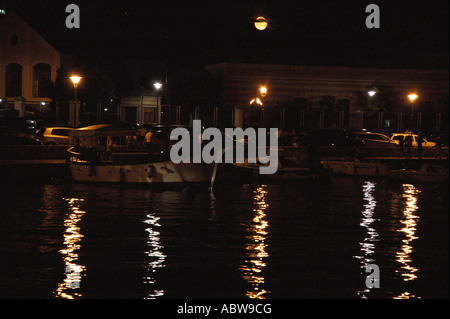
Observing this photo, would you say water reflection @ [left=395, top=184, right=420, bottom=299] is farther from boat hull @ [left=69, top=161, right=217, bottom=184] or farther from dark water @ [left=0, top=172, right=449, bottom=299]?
boat hull @ [left=69, top=161, right=217, bottom=184]

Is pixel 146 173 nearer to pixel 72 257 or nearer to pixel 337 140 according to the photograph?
pixel 72 257

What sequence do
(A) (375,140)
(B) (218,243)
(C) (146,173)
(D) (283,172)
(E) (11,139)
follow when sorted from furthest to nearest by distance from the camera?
(A) (375,140)
(E) (11,139)
(D) (283,172)
(C) (146,173)
(B) (218,243)

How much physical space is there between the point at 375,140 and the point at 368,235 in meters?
30.1

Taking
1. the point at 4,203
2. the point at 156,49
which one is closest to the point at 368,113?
the point at 156,49

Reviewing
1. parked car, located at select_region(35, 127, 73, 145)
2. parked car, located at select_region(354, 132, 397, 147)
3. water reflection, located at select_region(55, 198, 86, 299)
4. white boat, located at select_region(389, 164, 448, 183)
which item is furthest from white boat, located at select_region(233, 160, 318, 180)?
parked car, located at select_region(354, 132, 397, 147)

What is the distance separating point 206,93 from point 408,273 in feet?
146

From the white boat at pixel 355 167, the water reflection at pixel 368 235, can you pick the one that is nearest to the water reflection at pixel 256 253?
the water reflection at pixel 368 235

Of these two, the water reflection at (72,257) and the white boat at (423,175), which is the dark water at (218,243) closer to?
the water reflection at (72,257)

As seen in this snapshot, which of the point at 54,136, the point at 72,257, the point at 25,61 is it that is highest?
the point at 25,61

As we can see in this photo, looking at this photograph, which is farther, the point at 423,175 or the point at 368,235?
the point at 423,175

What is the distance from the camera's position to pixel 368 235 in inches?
826

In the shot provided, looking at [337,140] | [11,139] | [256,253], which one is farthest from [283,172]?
[256,253]

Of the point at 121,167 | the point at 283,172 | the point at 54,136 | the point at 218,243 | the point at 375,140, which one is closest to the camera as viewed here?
the point at 218,243
